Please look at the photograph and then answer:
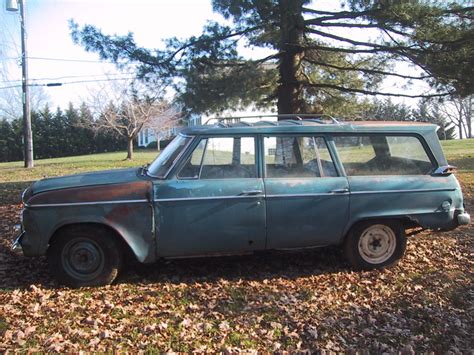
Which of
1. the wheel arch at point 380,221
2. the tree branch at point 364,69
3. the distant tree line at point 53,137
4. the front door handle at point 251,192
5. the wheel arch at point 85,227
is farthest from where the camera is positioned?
the distant tree line at point 53,137

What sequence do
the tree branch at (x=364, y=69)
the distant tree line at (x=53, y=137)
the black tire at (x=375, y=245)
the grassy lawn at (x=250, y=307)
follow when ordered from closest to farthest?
the grassy lawn at (x=250, y=307) → the black tire at (x=375, y=245) → the tree branch at (x=364, y=69) → the distant tree line at (x=53, y=137)

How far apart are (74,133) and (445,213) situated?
1967 inches

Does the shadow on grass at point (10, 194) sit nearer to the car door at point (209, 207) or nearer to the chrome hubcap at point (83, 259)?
the chrome hubcap at point (83, 259)

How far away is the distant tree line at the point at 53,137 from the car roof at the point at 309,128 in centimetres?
4404

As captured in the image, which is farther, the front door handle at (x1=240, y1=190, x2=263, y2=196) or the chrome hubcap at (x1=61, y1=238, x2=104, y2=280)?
the front door handle at (x1=240, y1=190, x2=263, y2=196)

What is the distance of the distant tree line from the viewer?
158 feet

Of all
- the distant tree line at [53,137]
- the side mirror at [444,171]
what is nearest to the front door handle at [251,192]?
the side mirror at [444,171]

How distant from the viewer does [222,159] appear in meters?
5.29

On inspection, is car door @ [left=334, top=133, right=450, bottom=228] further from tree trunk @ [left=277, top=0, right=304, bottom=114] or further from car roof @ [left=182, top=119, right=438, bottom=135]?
tree trunk @ [left=277, top=0, right=304, bottom=114]

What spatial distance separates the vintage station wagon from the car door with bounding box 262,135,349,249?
0.01 m

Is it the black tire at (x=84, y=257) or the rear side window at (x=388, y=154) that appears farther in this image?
the rear side window at (x=388, y=154)

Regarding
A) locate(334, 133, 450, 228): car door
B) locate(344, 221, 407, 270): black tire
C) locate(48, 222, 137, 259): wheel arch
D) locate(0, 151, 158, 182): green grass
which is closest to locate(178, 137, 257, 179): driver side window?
locate(48, 222, 137, 259): wheel arch

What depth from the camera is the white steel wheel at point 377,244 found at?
5562 millimetres

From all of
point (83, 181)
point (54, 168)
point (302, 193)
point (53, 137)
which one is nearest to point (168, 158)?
point (83, 181)
